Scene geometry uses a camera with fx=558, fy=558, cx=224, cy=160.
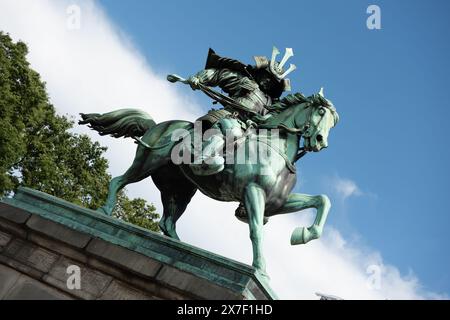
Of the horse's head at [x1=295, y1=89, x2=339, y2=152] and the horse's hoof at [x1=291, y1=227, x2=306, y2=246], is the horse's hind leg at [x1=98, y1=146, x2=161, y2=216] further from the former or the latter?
the horse's hoof at [x1=291, y1=227, x2=306, y2=246]

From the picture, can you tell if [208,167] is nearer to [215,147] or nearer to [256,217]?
[215,147]

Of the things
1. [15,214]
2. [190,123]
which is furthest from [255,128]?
[15,214]

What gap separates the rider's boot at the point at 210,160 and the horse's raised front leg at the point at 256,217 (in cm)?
48

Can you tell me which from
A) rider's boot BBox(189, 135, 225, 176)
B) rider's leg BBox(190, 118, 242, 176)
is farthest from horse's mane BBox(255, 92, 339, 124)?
rider's boot BBox(189, 135, 225, 176)

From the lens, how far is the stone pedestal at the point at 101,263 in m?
5.68

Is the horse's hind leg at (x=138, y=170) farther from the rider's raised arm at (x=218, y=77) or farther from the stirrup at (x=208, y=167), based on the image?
the rider's raised arm at (x=218, y=77)
